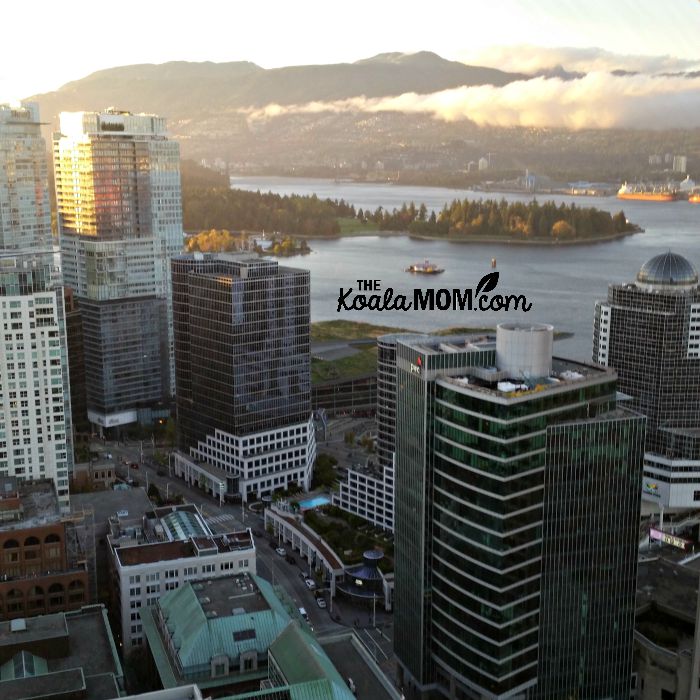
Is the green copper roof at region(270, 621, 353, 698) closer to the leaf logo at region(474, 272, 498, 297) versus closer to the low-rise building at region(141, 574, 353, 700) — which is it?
the low-rise building at region(141, 574, 353, 700)

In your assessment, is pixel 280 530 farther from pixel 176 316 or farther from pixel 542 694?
pixel 542 694

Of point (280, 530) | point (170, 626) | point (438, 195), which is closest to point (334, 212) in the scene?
point (438, 195)

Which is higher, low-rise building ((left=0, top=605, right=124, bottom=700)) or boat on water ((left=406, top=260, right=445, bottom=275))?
boat on water ((left=406, top=260, right=445, bottom=275))

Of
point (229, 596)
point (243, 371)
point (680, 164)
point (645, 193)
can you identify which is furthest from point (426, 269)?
point (229, 596)

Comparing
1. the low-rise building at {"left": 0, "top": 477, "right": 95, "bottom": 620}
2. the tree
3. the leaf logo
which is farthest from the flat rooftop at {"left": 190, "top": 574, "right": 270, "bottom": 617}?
the tree

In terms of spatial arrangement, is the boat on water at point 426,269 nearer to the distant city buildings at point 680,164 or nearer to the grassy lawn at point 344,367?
the grassy lawn at point 344,367

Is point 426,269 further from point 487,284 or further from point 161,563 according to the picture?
point 161,563
